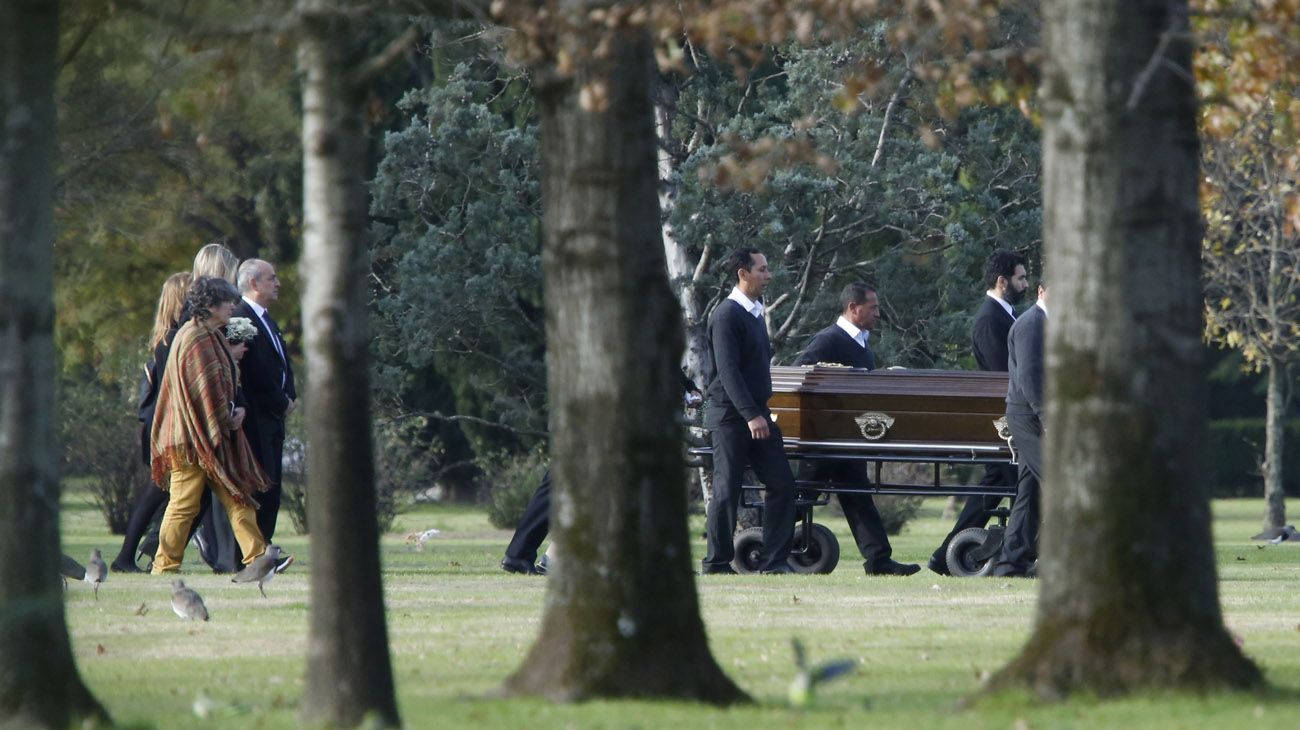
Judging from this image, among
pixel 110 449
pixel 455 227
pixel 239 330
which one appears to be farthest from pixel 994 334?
pixel 110 449

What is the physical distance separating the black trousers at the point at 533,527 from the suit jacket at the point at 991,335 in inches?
134

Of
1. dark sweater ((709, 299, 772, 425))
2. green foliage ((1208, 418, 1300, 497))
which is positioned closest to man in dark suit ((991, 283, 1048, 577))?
dark sweater ((709, 299, 772, 425))

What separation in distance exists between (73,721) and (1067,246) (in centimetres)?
342

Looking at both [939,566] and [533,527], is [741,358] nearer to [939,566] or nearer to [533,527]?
[533,527]

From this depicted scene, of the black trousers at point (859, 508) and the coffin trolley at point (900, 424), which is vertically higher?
the coffin trolley at point (900, 424)

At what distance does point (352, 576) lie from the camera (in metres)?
6.85

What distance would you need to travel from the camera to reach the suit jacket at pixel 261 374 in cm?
1538

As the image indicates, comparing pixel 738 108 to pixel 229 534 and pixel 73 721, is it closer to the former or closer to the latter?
pixel 229 534

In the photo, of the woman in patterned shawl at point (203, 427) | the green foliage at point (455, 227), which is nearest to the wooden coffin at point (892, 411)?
the woman in patterned shawl at point (203, 427)

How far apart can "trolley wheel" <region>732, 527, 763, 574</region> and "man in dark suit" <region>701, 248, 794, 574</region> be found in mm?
566

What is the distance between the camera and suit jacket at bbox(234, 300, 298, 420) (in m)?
15.4

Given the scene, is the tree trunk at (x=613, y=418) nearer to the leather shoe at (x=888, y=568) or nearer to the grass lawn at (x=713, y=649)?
the grass lawn at (x=713, y=649)

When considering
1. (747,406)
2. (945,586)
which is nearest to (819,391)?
(747,406)

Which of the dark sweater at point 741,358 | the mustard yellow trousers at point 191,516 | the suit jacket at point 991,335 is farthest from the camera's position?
the suit jacket at point 991,335
